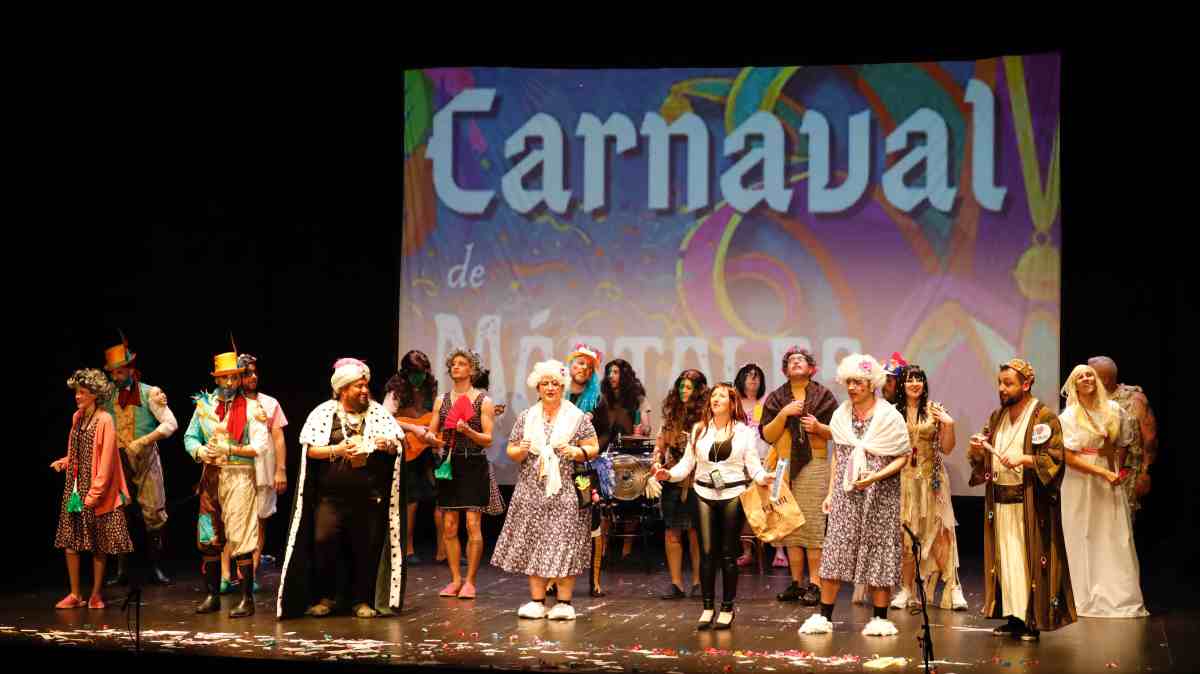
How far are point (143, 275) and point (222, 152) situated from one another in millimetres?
1117

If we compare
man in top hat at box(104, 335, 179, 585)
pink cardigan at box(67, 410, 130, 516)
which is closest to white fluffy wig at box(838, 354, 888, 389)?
pink cardigan at box(67, 410, 130, 516)

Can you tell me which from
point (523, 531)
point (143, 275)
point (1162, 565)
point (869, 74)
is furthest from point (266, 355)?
point (1162, 565)

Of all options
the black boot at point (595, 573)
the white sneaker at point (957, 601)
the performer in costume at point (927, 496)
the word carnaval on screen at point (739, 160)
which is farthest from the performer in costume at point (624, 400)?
the white sneaker at point (957, 601)

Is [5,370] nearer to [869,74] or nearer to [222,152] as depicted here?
[222,152]

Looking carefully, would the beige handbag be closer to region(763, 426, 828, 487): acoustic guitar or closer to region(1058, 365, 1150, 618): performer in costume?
region(763, 426, 828, 487): acoustic guitar

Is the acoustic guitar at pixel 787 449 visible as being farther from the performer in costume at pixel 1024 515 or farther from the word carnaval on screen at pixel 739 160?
the word carnaval on screen at pixel 739 160

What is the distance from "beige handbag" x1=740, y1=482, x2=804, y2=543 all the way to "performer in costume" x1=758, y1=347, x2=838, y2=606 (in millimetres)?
462

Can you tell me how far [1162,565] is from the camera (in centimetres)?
956

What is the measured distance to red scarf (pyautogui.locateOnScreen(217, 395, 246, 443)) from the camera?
25.0 feet

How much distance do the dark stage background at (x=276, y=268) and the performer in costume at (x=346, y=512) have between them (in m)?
2.25

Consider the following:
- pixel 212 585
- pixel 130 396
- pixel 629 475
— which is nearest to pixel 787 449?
pixel 629 475

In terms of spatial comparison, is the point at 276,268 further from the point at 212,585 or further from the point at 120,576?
the point at 212,585

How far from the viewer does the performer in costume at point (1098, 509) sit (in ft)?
24.7

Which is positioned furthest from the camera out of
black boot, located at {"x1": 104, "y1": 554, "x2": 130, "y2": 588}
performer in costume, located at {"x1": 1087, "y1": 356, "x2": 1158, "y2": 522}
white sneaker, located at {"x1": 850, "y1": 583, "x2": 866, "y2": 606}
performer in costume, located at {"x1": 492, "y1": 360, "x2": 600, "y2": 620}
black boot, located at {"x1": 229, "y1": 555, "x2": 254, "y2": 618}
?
performer in costume, located at {"x1": 1087, "y1": 356, "x2": 1158, "y2": 522}
